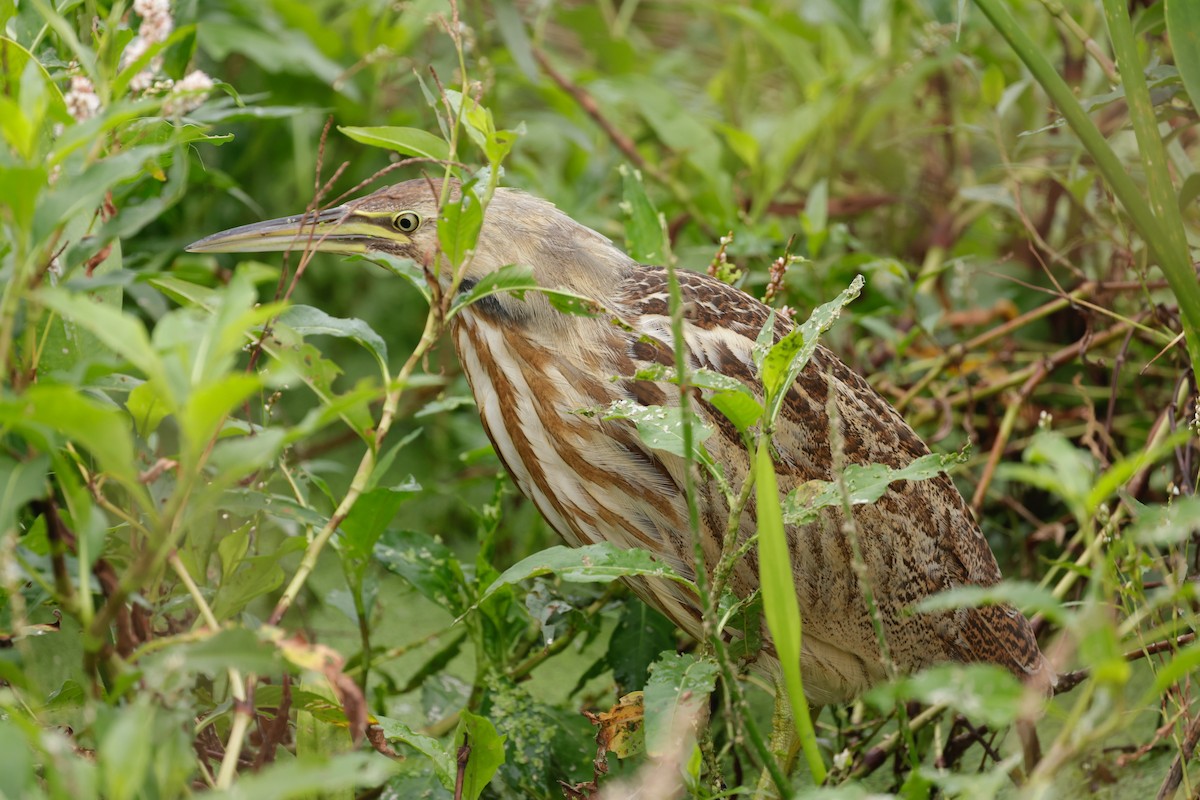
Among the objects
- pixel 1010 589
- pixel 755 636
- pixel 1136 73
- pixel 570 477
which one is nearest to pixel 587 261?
pixel 570 477

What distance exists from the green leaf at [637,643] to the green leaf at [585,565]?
507mm

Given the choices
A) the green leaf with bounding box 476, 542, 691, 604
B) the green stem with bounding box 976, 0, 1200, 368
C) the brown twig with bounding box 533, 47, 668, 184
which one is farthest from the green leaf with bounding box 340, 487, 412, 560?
the brown twig with bounding box 533, 47, 668, 184

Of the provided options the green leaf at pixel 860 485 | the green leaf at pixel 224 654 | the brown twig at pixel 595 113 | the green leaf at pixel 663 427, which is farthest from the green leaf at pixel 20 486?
the brown twig at pixel 595 113

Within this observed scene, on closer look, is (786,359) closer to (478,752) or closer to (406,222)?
(478,752)

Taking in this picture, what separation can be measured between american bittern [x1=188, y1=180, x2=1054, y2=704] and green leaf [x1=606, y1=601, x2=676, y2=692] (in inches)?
4.3

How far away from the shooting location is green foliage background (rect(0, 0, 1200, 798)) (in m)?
0.82

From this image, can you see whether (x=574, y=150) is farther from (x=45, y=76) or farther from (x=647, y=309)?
(x=45, y=76)

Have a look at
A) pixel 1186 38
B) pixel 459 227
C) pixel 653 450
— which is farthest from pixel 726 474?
pixel 1186 38

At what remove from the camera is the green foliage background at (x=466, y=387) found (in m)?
0.82

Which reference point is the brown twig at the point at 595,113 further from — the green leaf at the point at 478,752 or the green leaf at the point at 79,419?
the green leaf at the point at 79,419

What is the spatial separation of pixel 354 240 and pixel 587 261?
0.94 feet

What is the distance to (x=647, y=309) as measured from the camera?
61.3 inches

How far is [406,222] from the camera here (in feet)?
5.18

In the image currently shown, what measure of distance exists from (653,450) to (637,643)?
313 mm
